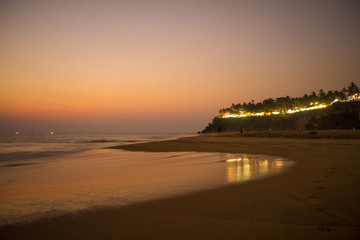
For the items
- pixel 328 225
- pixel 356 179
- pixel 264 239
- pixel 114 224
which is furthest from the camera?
pixel 356 179

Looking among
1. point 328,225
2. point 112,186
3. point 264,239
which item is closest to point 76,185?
point 112,186

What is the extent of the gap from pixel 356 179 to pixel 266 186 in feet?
6.97

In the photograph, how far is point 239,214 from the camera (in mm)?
3396

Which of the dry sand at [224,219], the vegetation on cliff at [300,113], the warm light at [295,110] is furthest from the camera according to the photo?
the warm light at [295,110]

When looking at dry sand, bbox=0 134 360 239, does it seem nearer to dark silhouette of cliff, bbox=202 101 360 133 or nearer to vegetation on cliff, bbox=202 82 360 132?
dark silhouette of cliff, bbox=202 101 360 133

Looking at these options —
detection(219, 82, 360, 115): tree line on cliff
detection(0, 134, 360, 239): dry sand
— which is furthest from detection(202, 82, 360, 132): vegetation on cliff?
detection(0, 134, 360, 239): dry sand

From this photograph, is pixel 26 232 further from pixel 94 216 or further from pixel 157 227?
pixel 157 227

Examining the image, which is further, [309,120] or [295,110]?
[295,110]

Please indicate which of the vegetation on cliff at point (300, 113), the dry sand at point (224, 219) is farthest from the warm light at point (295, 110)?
the dry sand at point (224, 219)

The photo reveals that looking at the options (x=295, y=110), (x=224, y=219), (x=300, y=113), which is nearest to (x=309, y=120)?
(x=300, y=113)

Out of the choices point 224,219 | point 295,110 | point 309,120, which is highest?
point 295,110

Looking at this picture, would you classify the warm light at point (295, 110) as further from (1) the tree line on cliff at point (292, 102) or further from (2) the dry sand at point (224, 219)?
(2) the dry sand at point (224, 219)

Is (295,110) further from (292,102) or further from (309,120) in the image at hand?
(309,120)

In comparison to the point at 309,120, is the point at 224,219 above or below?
below
